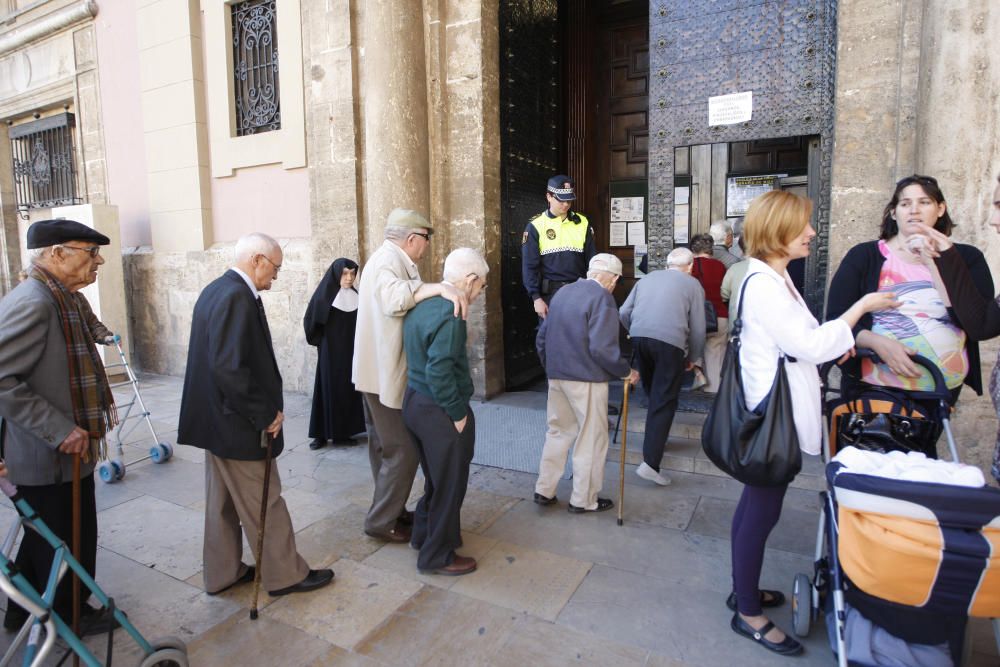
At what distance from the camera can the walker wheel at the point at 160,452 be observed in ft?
15.9

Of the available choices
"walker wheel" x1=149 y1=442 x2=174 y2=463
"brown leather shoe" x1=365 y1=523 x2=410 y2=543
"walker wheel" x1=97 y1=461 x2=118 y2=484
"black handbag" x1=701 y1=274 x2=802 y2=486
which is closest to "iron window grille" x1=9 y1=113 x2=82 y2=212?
"walker wheel" x1=149 y1=442 x2=174 y2=463

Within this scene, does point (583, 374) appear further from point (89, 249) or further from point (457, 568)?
point (89, 249)

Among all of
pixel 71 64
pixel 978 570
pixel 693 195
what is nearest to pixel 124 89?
pixel 71 64

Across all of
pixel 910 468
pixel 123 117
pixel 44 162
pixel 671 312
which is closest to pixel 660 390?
pixel 671 312

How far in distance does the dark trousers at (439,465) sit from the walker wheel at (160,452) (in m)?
2.76

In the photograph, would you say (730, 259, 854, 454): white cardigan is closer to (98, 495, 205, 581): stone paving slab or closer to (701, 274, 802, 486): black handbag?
(701, 274, 802, 486): black handbag

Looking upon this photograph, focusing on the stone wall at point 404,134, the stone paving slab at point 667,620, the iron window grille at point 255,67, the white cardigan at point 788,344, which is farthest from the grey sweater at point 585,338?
the iron window grille at point 255,67

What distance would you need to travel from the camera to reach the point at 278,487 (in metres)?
3.02

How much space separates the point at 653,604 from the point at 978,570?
132cm

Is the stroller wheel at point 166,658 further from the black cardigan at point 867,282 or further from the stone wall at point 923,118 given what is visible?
the stone wall at point 923,118

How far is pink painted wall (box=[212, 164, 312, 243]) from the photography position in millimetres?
6715

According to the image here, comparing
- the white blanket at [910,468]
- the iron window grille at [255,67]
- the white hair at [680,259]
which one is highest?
the iron window grille at [255,67]

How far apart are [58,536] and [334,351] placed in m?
2.68

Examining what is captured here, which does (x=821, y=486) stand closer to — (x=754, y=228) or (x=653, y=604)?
(x=653, y=604)
